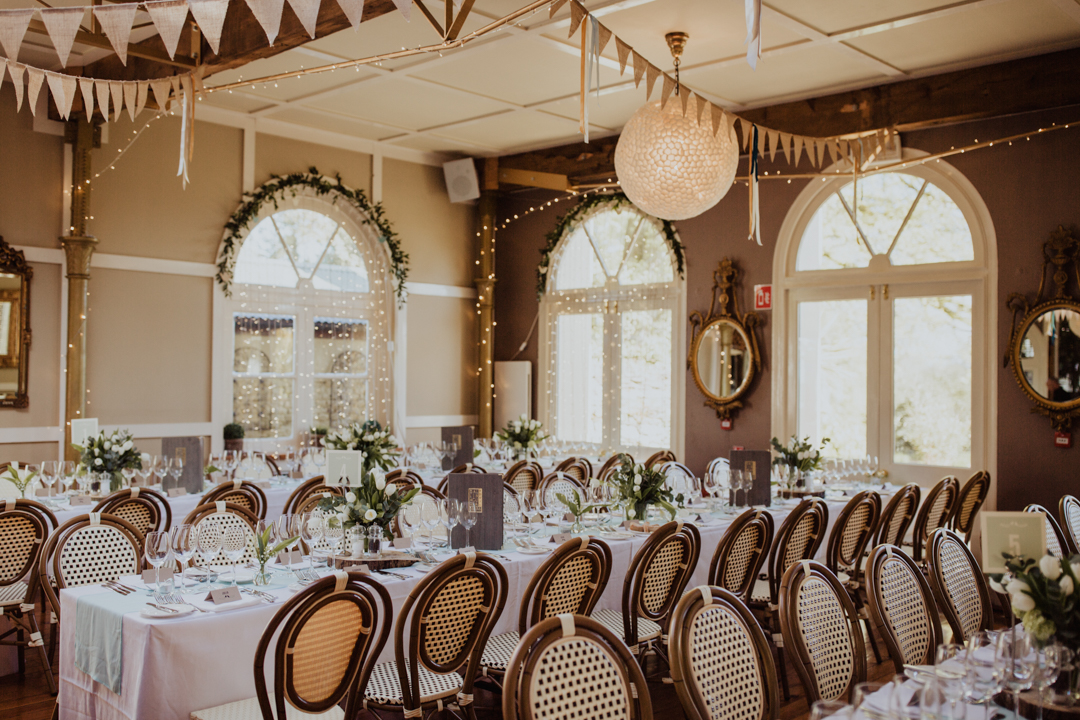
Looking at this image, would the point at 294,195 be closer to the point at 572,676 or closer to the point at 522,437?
the point at 522,437

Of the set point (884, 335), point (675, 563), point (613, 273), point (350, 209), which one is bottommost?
point (675, 563)

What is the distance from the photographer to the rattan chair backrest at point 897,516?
602cm

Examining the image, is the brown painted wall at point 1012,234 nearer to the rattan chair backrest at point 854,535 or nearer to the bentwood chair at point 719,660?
the rattan chair backrest at point 854,535

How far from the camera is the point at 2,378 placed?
802 cm

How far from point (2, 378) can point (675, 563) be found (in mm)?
6240

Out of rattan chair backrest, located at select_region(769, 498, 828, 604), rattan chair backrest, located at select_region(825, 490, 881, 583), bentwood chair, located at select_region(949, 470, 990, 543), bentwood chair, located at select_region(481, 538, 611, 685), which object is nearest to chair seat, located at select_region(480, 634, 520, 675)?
bentwood chair, located at select_region(481, 538, 611, 685)

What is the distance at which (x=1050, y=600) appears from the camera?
256 centimetres

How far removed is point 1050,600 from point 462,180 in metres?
9.34

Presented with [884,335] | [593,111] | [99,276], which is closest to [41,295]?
[99,276]

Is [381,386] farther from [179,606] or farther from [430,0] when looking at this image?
[179,606]

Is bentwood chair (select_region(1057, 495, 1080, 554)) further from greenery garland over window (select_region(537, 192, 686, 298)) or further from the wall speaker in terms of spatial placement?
the wall speaker

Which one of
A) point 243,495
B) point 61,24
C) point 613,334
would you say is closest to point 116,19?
point 61,24

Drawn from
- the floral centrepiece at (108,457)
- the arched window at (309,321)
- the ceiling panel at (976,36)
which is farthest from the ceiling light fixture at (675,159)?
the arched window at (309,321)

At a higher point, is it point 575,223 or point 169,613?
point 575,223
